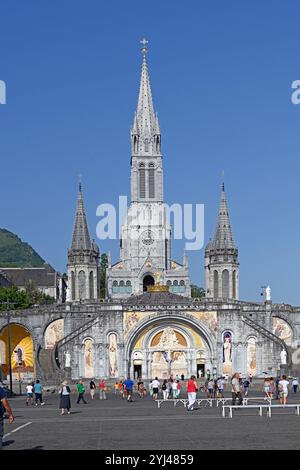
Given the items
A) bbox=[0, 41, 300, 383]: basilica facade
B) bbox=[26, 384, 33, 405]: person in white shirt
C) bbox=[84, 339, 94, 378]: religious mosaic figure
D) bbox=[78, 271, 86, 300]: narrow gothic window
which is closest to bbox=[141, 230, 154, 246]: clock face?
bbox=[78, 271, 86, 300]: narrow gothic window

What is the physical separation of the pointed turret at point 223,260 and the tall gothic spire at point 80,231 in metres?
13.8

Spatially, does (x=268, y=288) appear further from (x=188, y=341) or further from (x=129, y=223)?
(x=129, y=223)

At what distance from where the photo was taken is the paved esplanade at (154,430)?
25.5 metres

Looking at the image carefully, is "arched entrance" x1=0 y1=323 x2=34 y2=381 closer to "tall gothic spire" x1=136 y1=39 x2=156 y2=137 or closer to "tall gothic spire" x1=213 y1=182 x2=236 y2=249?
"tall gothic spire" x1=213 y1=182 x2=236 y2=249

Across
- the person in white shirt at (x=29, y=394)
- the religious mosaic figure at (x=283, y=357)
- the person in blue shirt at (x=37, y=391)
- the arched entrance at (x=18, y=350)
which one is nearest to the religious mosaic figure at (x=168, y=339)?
the religious mosaic figure at (x=283, y=357)

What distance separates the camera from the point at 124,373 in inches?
3494

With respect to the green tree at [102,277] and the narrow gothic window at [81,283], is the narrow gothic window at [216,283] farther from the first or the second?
the green tree at [102,277]

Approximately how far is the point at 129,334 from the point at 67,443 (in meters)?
62.3

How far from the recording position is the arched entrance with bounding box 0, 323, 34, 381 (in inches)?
3720

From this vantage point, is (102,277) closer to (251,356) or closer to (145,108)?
(145,108)

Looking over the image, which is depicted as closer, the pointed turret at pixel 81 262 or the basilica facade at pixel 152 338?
the basilica facade at pixel 152 338

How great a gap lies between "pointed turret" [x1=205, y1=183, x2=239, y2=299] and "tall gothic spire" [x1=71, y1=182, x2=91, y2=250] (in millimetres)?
13816

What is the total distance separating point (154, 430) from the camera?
30594 millimetres
